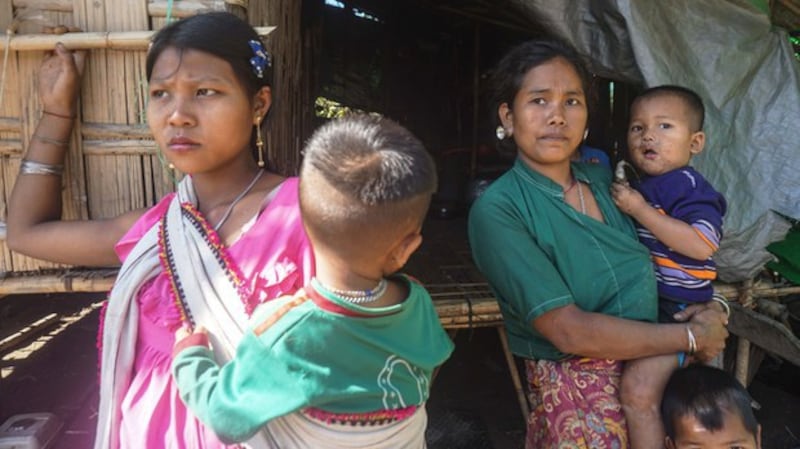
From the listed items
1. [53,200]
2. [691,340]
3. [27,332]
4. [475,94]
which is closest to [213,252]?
[53,200]

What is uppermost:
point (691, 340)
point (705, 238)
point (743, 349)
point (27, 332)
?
point (705, 238)

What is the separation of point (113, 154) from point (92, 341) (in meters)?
3.21

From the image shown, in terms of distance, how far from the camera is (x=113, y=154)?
1729 millimetres

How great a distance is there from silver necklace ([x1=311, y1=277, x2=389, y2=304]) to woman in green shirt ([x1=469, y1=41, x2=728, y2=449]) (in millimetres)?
597

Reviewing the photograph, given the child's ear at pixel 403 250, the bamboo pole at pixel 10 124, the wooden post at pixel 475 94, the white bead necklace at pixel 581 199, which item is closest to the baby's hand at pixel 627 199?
the white bead necklace at pixel 581 199

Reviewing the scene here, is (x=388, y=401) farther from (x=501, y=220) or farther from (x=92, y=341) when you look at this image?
(x=92, y=341)

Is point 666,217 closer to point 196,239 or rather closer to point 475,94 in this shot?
point 196,239

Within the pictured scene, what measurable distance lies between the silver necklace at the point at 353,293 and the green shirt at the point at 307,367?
2 cm

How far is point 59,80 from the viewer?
5.24 ft

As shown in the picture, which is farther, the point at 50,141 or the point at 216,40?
the point at 50,141

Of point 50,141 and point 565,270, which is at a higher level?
point 50,141

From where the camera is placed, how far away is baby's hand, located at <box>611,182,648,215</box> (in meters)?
1.72

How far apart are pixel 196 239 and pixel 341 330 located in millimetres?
487

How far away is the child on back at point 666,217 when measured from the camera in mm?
1619
